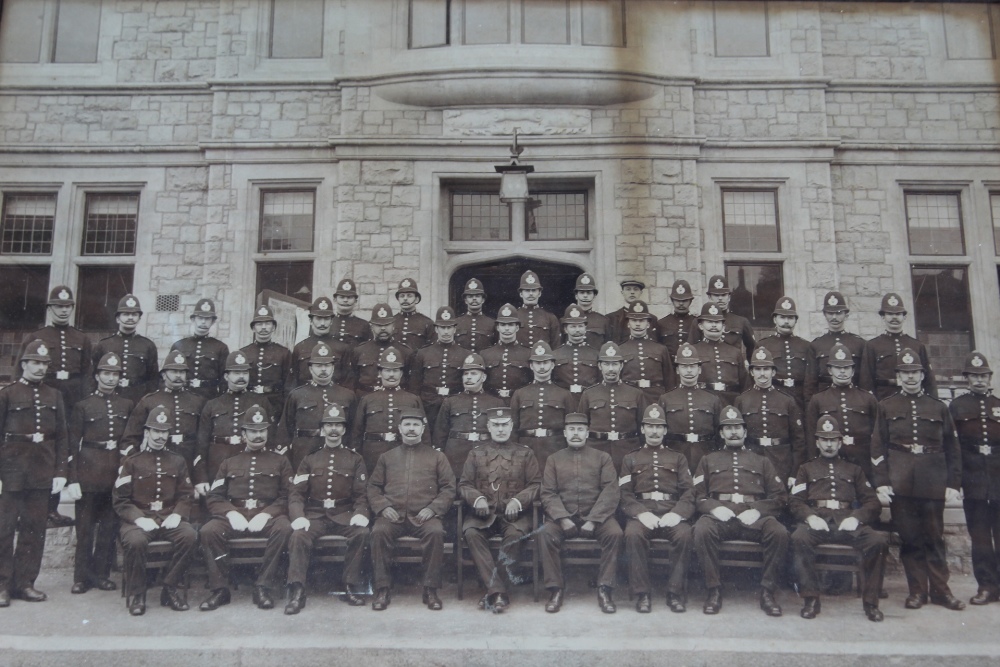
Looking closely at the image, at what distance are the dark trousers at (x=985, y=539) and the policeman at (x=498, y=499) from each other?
2.46 m

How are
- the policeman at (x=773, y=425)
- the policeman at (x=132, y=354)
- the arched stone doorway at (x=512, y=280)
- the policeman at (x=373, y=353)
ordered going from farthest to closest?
1. the arched stone doorway at (x=512, y=280)
2. the policeman at (x=373, y=353)
3. the policeman at (x=132, y=354)
4. the policeman at (x=773, y=425)

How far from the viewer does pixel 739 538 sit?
159 inches

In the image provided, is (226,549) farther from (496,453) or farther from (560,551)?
(560,551)

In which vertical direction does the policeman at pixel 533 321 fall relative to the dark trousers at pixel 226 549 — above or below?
above

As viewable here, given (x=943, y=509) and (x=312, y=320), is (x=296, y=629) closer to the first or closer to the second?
(x=312, y=320)

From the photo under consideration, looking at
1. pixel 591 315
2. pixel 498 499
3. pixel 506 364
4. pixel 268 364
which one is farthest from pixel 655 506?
pixel 268 364

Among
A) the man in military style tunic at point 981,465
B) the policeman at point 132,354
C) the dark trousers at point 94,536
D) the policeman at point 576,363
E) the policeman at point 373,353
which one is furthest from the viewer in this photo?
the policeman at point 373,353

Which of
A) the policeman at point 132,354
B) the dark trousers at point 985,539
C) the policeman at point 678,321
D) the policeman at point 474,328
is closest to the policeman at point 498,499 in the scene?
the policeman at point 474,328

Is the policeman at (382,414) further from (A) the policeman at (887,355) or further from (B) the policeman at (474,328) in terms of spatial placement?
(A) the policeman at (887,355)

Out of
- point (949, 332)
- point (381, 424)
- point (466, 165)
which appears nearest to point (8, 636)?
point (381, 424)

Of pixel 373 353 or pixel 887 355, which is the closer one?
pixel 887 355

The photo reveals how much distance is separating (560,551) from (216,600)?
185cm

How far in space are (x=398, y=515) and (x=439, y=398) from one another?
105 centimetres

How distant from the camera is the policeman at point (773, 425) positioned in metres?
4.56
